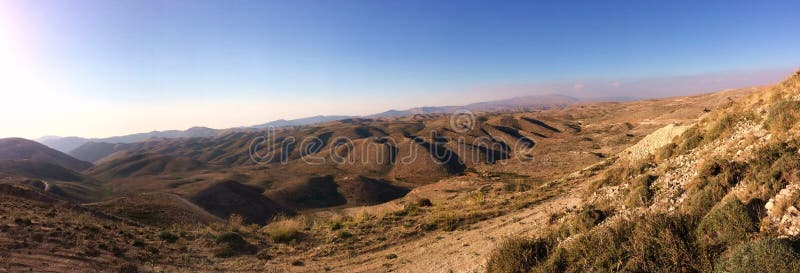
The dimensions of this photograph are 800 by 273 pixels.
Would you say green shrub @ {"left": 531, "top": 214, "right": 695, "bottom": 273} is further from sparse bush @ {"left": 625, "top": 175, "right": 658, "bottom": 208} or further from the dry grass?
the dry grass

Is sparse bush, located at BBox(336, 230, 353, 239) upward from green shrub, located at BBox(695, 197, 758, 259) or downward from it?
downward

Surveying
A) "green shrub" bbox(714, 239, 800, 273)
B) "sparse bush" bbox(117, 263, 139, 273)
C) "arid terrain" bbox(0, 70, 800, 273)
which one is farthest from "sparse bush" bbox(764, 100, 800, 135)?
"sparse bush" bbox(117, 263, 139, 273)

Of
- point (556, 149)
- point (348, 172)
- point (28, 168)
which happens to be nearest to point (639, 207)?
point (556, 149)

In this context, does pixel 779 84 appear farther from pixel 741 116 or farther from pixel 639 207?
pixel 639 207

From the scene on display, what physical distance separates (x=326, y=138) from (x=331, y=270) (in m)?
143

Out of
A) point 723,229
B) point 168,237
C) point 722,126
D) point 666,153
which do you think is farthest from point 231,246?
point 722,126

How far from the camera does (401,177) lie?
265 ft

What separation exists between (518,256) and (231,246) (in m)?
11.3

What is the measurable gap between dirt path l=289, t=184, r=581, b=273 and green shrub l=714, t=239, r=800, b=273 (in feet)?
16.9

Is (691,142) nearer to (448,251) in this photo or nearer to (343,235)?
(448,251)

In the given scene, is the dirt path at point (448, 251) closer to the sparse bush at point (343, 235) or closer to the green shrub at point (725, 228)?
the sparse bush at point (343, 235)

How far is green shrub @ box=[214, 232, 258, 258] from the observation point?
13.2 meters

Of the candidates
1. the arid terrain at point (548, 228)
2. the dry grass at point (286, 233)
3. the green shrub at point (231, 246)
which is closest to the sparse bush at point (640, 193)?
the arid terrain at point (548, 228)

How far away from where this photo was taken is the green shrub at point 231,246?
43.4 ft
